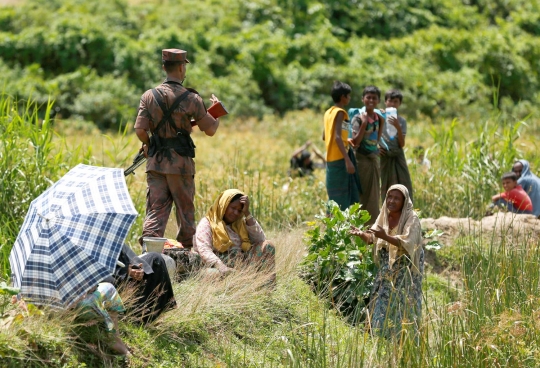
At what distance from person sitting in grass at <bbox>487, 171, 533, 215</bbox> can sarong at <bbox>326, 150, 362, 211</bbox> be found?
2.26m

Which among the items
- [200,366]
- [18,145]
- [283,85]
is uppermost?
[18,145]

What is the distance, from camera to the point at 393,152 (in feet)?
31.3

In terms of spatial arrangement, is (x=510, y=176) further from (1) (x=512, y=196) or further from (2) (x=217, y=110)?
(2) (x=217, y=110)

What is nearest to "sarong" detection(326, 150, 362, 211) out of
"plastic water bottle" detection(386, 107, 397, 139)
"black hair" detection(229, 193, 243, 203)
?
"plastic water bottle" detection(386, 107, 397, 139)

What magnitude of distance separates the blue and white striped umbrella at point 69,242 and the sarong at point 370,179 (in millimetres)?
3797

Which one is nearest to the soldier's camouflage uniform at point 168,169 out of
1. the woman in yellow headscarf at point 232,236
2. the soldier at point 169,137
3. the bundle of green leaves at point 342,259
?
the soldier at point 169,137

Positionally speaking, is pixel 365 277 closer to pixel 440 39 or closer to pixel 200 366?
pixel 200 366

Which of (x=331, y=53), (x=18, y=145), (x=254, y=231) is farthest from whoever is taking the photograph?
(x=331, y=53)

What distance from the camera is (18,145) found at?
8477mm

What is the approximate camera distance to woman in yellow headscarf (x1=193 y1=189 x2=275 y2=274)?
716 centimetres

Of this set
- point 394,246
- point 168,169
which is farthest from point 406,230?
point 168,169

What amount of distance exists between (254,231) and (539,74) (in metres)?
21.7

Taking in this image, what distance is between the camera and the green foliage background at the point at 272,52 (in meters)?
22.2

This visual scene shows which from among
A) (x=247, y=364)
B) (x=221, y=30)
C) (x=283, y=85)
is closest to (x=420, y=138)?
(x=283, y=85)
